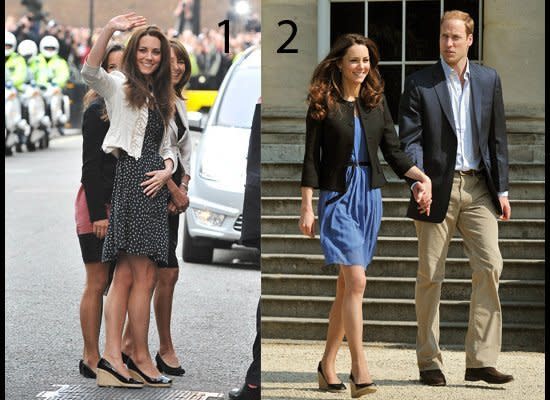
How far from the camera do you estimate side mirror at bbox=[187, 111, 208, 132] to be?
3.08m

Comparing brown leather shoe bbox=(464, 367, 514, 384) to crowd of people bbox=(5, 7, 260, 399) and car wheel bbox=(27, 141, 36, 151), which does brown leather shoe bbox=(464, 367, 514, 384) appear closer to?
crowd of people bbox=(5, 7, 260, 399)

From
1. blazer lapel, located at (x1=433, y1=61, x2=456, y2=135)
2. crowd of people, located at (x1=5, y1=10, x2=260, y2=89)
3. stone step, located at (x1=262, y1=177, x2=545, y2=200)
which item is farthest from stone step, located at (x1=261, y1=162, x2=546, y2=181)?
crowd of people, located at (x1=5, y1=10, x2=260, y2=89)

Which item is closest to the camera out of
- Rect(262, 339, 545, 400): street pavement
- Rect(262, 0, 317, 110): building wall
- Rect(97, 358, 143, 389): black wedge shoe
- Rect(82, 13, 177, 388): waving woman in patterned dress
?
Rect(82, 13, 177, 388): waving woman in patterned dress

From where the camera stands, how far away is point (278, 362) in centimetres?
379

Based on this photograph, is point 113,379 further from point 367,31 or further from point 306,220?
point 367,31

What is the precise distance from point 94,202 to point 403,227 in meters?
0.89

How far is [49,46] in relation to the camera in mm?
3215

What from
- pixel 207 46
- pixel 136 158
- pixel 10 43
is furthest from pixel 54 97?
pixel 207 46

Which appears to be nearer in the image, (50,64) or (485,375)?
(50,64)

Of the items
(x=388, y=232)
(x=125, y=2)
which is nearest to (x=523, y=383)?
(x=388, y=232)

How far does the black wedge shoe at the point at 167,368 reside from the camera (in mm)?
3170

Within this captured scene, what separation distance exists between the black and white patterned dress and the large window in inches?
20.6

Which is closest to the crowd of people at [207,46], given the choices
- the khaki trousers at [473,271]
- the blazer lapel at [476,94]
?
the blazer lapel at [476,94]

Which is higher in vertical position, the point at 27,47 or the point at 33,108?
the point at 27,47
